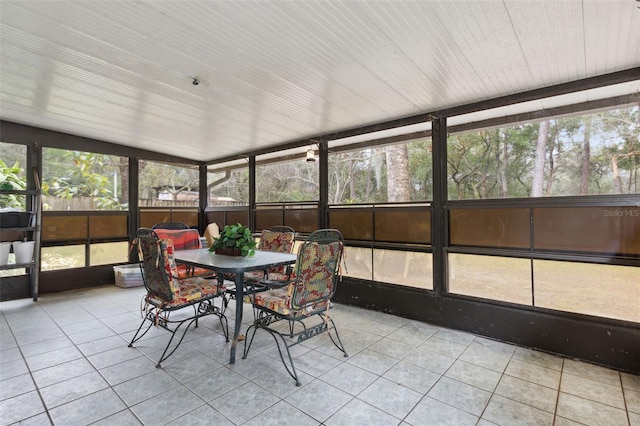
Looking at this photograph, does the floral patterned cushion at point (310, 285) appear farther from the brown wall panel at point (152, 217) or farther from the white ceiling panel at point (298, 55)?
the brown wall panel at point (152, 217)

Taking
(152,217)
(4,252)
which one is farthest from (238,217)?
(4,252)

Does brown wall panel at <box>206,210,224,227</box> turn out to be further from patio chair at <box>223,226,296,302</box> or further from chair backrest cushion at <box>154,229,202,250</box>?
patio chair at <box>223,226,296,302</box>

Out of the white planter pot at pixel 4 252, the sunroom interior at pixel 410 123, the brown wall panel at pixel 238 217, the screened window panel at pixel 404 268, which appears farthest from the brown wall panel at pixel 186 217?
the screened window panel at pixel 404 268

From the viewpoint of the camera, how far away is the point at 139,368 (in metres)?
2.52

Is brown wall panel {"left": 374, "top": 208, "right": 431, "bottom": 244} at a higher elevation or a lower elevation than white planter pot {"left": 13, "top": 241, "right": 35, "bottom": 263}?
higher

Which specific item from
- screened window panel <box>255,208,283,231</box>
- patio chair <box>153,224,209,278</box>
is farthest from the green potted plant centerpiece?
screened window panel <box>255,208,283,231</box>

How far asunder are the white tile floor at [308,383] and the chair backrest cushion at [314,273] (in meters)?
0.60

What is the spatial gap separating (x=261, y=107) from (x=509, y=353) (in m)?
3.63

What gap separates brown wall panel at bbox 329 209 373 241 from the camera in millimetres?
4293

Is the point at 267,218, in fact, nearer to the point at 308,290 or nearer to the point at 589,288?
the point at 308,290

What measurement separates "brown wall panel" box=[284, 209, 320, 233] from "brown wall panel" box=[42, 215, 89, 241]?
11.1 ft

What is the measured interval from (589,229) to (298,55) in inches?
117

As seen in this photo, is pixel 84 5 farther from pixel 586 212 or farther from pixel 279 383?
pixel 586 212

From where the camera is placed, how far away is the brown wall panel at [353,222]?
429cm
